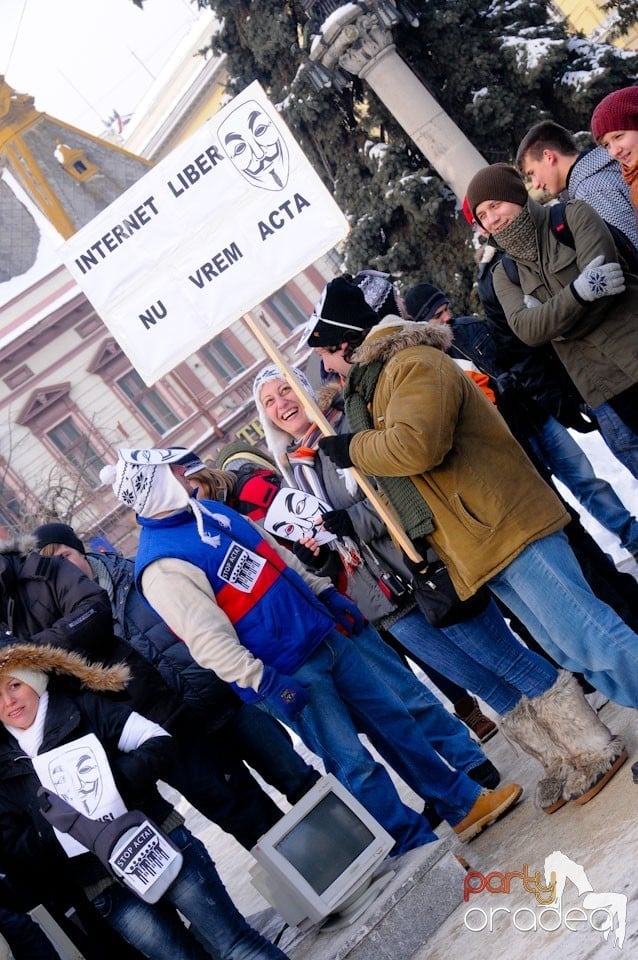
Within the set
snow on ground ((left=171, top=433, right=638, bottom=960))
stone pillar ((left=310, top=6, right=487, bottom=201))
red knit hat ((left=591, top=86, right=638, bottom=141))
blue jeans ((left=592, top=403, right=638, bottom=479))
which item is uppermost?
stone pillar ((left=310, top=6, right=487, bottom=201))

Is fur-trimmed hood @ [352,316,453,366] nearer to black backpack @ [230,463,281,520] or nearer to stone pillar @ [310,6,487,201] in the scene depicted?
black backpack @ [230,463,281,520]

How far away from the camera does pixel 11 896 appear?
4594 mm

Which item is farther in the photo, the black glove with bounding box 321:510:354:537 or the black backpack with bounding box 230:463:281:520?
the black backpack with bounding box 230:463:281:520

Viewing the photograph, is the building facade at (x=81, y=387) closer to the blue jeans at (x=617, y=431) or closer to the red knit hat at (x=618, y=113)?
the blue jeans at (x=617, y=431)

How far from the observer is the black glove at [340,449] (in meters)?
4.29

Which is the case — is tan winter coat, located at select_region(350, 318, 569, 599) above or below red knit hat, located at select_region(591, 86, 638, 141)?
below

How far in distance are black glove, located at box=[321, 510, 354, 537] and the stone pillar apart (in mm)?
9788

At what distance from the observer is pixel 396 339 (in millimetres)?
4234

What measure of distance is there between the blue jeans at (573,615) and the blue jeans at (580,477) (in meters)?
1.89

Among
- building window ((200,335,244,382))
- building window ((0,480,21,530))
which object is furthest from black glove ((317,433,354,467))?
building window ((200,335,244,382))

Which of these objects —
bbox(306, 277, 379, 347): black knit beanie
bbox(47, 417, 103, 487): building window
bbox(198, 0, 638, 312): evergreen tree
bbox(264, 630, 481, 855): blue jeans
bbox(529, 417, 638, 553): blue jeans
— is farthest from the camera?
bbox(47, 417, 103, 487): building window

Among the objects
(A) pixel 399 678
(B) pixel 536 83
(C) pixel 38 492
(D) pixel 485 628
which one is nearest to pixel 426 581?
(D) pixel 485 628

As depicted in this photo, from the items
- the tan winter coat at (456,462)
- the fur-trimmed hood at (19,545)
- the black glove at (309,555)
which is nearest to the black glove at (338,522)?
the black glove at (309,555)

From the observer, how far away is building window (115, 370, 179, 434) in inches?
1346
